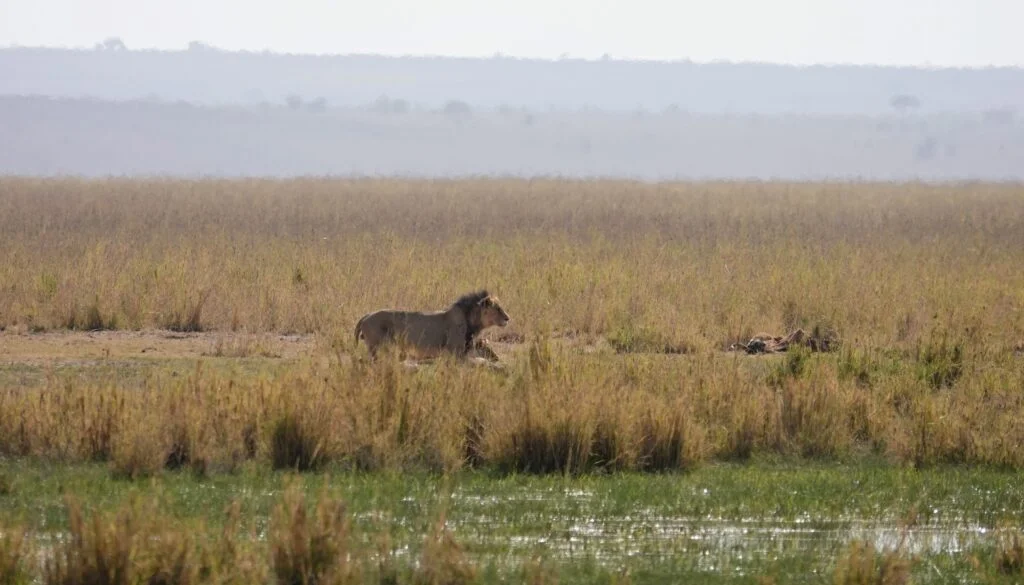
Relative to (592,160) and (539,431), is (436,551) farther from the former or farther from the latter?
(592,160)

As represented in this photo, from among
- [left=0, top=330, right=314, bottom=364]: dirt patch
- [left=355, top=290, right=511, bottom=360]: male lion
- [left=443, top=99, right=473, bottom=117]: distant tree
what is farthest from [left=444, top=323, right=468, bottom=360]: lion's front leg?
[left=443, top=99, right=473, bottom=117]: distant tree

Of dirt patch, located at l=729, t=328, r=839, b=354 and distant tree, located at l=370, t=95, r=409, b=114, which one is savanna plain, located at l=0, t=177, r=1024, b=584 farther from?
distant tree, located at l=370, t=95, r=409, b=114

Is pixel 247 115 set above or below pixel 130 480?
above

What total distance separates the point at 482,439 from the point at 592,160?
15035 centimetres

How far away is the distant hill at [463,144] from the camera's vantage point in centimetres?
14788

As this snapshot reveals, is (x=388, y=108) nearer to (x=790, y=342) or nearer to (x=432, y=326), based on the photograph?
(x=790, y=342)

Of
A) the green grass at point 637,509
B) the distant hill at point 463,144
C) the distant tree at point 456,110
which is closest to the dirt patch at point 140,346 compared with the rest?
the green grass at point 637,509

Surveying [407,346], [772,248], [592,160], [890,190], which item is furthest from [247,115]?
[407,346]

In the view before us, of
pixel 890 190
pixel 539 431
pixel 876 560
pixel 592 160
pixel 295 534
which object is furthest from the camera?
pixel 592 160

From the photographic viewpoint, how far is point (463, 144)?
16600cm

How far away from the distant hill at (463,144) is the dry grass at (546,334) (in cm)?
11604

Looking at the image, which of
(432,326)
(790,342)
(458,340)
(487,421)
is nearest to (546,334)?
(458,340)

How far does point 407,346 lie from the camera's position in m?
12.9

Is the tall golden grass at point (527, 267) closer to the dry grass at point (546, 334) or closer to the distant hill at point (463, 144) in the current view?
the dry grass at point (546, 334)
